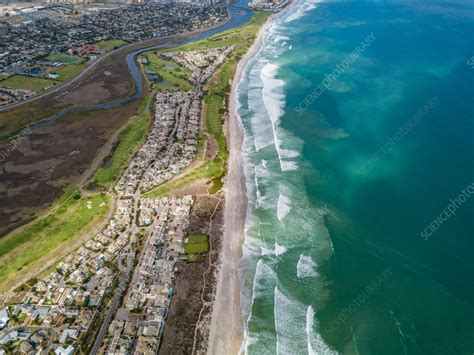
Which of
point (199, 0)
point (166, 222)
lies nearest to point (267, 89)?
point (166, 222)

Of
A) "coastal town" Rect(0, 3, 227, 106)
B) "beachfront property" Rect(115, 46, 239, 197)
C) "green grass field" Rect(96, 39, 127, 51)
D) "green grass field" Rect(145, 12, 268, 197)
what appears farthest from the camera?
"green grass field" Rect(96, 39, 127, 51)

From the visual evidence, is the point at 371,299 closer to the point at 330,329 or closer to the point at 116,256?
the point at 330,329

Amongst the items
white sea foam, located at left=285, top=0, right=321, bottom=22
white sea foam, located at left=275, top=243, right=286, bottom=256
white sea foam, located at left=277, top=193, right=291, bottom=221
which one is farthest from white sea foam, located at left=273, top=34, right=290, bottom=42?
white sea foam, located at left=275, top=243, right=286, bottom=256

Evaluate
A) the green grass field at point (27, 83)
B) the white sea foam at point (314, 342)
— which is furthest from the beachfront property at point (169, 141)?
the white sea foam at point (314, 342)

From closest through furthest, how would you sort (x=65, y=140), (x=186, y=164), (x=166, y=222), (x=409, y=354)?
(x=409, y=354) < (x=166, y=222) < (x=186, y=164) < (x=65, y=140)

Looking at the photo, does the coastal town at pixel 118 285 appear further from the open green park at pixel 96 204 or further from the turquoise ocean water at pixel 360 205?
the turquoise ocean water at pixel 360 205

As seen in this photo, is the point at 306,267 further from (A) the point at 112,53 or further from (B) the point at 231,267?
(A) the point at 112,53

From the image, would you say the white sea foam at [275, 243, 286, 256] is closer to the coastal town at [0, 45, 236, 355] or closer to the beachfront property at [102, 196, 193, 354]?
the coastal town at [0, 45, 236, 355]
